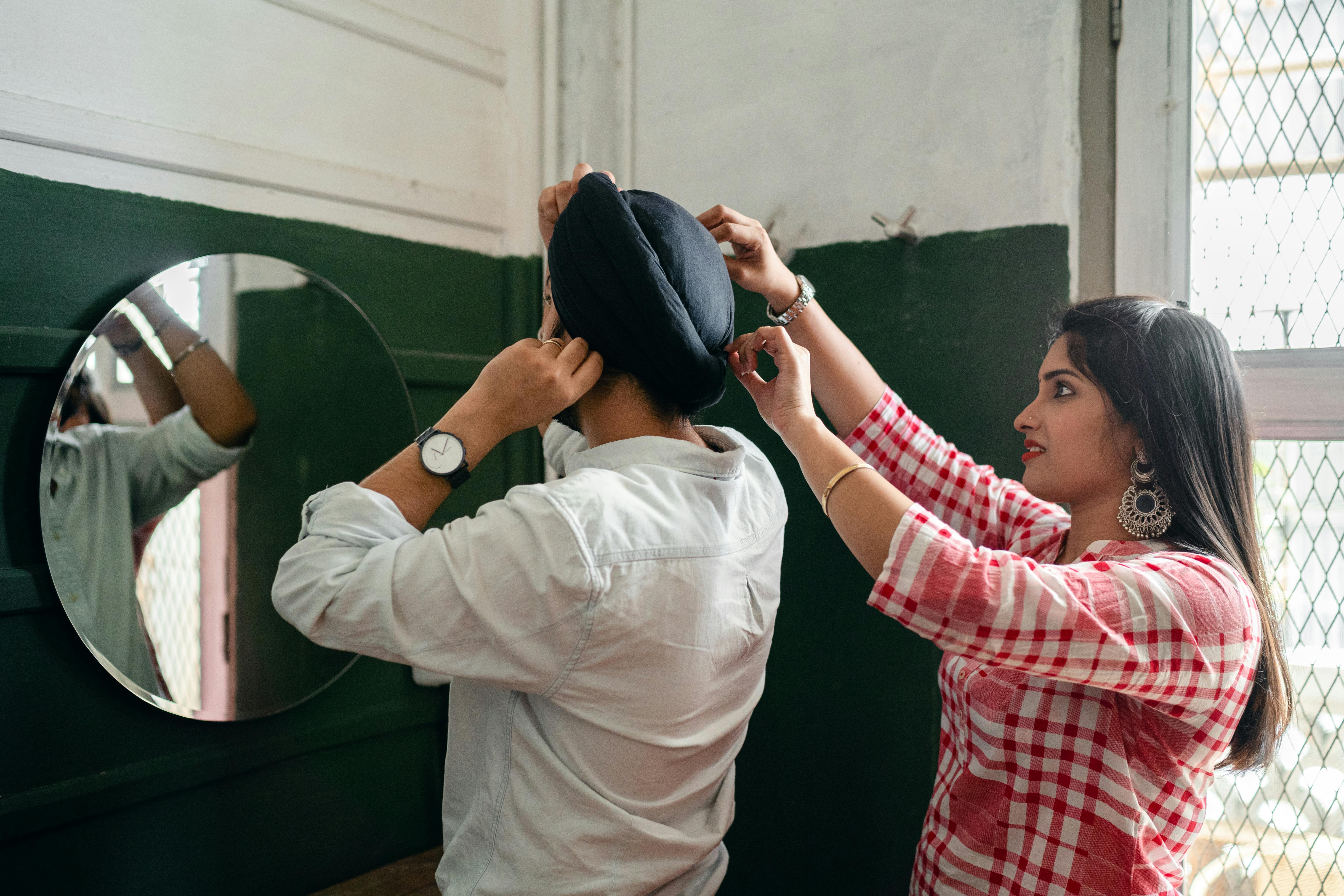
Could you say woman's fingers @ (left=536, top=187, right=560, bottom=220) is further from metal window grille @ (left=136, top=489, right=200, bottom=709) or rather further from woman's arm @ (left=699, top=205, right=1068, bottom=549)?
metal window grille @ (left=136, top=489, right=200, bottom=709)

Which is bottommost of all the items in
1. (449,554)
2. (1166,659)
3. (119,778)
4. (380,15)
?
(119,778)

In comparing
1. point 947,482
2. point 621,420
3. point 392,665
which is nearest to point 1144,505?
point 947,482

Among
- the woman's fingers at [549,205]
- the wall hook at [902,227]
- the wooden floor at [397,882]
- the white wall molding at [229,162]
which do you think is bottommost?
the wooden floor at [397,882]

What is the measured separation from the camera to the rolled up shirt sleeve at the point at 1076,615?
977 mm

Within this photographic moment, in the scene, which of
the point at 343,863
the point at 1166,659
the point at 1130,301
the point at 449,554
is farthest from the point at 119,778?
the point at 1130,301

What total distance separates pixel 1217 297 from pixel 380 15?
1.76 m

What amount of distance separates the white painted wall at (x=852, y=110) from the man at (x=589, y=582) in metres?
0.73

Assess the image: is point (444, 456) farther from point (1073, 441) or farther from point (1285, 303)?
point (1285, 303)

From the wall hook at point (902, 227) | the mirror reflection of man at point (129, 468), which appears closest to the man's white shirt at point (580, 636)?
the mirror reflection of man at point (129, 468)

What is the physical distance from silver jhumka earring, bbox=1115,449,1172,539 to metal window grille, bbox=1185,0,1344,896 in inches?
22.4

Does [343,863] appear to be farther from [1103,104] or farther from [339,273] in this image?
[1103,104]

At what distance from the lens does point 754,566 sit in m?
1.16

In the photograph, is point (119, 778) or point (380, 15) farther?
point (380, 15)

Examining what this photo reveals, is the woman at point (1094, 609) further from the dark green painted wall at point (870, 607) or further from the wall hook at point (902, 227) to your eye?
the wall hook at point (902, 227)
